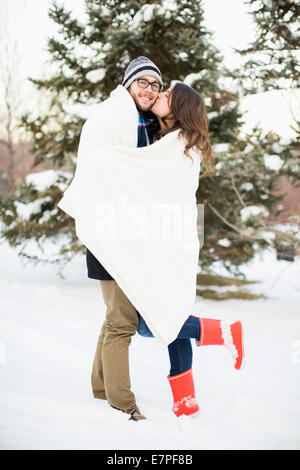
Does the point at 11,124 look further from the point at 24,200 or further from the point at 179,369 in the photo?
the point at 179,369

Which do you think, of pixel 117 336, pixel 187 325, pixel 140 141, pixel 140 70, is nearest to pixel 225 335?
pixel 187 325

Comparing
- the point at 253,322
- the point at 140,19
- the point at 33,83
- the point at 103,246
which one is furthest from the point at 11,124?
the point at 103,246

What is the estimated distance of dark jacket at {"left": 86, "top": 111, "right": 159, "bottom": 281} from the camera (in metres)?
1.90

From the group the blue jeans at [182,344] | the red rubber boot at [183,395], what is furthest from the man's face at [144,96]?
the red rubber boot at [183,395]

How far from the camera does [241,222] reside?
438 cm

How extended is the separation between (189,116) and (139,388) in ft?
5.44

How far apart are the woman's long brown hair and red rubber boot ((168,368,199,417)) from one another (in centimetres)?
119

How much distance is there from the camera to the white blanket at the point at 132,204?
1811mm

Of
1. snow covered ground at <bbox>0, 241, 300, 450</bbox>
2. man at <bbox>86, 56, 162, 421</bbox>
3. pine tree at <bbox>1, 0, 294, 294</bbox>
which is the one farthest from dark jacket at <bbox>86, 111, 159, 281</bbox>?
pine tree at <bbox>1, 0, 294, 294</bbox>

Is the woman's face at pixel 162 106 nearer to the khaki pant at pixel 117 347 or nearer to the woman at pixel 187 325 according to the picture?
the woman at pixel 187 325

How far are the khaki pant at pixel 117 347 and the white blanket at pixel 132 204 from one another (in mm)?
87

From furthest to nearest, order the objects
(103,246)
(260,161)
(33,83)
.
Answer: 1. (33,83)
2. (260,161)
3. (103,246)

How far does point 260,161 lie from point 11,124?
10112 millimetres

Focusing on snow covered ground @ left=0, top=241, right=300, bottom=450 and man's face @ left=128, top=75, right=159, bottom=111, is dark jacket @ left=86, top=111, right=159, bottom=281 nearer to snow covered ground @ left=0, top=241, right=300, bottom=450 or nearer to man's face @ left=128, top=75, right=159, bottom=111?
man's face @ left=128, top=75, right=159, bottom=111
